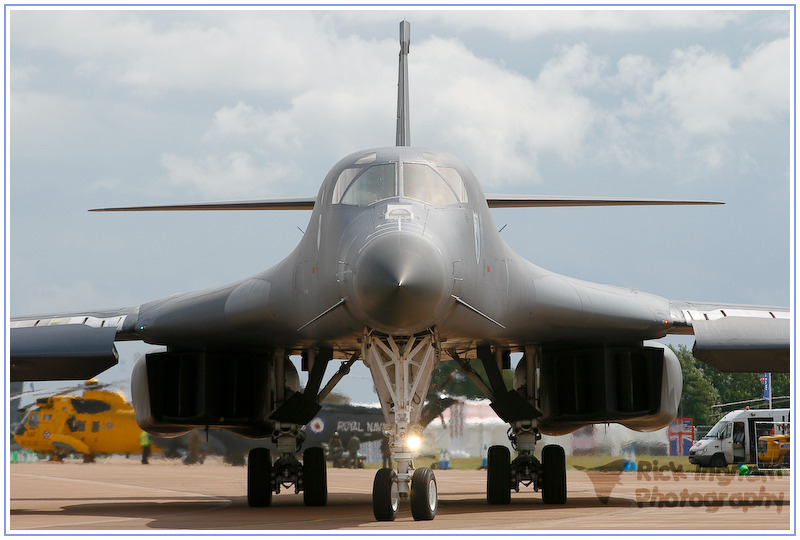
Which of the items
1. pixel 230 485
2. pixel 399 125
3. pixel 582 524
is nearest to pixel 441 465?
pixel 230 485

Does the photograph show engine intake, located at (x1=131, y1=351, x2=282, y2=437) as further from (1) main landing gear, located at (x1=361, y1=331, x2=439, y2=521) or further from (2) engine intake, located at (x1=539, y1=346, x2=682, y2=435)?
(2) engine intake, located at (x1=539, y1=346, x2=682, y2=435)

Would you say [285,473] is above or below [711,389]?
below

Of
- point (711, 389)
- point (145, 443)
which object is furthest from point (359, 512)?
point (711, 389)

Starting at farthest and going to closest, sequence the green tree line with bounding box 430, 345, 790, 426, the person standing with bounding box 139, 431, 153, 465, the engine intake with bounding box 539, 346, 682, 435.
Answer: the person standing with bounding box 139, 431, 153, 465 < the green tree line with bounding box 430, 345, 790, 426 < the engine intake with bounding box 539, 346, 682, 435

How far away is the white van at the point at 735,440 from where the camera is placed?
99.6 ft

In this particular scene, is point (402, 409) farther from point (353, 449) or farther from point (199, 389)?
point (353, 449)

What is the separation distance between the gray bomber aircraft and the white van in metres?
17.5

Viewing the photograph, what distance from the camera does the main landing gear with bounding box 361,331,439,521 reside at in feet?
30.8

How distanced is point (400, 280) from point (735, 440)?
A: 24.6 metres

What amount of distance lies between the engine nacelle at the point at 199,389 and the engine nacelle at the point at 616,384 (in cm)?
395

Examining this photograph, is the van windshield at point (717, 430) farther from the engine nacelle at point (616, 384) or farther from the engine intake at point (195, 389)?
the engine intake at point (195, 389)

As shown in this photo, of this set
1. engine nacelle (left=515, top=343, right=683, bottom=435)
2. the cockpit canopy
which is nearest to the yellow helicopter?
engine nacelle (left=515, top=343, right=683, bottom=435)

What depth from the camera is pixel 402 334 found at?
9758mm

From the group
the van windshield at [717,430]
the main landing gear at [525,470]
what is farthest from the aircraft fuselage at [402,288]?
the van windshield at [717,430]
